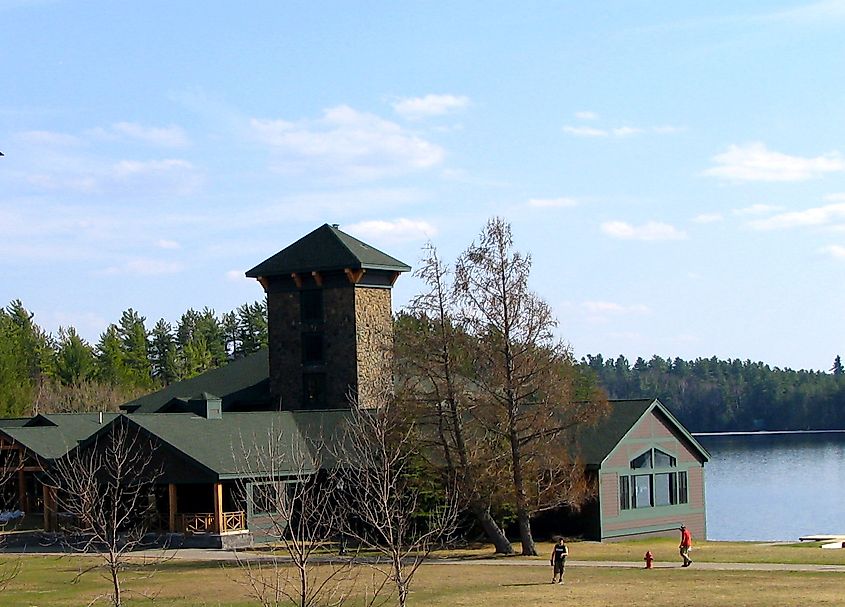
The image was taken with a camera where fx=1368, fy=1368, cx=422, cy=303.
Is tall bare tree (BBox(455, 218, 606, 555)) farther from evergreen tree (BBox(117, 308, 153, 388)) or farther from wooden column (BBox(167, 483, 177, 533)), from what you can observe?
evergreen tree (BBox(117, 308, 153, 388))

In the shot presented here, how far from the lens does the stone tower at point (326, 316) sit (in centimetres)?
6209

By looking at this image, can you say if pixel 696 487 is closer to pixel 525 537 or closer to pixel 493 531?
pixel 525 537

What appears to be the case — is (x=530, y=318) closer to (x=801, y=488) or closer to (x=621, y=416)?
(x=621, y=416)

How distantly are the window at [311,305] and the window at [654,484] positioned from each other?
55.9ft

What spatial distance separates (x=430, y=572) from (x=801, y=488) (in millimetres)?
68343

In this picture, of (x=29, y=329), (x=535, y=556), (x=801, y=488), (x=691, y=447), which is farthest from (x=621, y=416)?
(x=29, y=329)

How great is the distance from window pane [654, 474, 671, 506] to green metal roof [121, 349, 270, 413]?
19.8m

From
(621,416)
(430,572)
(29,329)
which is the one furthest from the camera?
(29,329)

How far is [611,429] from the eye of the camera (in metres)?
53.1

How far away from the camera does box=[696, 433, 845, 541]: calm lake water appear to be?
230 feet

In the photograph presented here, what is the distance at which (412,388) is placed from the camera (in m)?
46.3

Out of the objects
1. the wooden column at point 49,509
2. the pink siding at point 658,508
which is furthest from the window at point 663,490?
the wooden column at point 49,509

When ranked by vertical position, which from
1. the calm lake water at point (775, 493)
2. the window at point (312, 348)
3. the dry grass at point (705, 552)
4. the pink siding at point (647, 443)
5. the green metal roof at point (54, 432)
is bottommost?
the calm lake water at point (775, 493)

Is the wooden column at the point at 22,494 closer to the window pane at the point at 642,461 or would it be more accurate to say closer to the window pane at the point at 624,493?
the window pane at the point at 624,493
